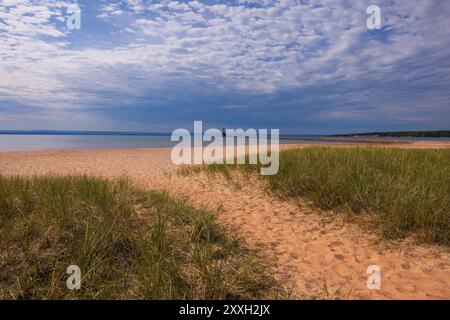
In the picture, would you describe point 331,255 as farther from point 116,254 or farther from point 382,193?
point 116,254

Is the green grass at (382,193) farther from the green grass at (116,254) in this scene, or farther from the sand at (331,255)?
the green grass at (116,254)

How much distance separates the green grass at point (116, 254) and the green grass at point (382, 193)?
313 cm

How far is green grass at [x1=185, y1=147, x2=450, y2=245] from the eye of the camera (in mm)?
5227

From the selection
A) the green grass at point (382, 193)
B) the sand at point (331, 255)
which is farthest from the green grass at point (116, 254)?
the green grass at point (382, 193)

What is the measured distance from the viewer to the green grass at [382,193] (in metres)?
5.23

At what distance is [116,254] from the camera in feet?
13.5

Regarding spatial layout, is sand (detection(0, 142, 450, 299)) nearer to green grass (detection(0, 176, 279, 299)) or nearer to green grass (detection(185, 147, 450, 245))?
green grass (detection(185, 147, 450, 245))

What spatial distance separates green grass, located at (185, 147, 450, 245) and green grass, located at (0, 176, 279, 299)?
10.3 ft

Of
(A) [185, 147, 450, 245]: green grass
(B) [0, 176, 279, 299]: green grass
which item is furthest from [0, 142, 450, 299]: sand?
(B) [0, 176, 279, 299]: green grass

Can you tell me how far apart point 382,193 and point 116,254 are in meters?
5.96

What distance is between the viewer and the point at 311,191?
7695mm
